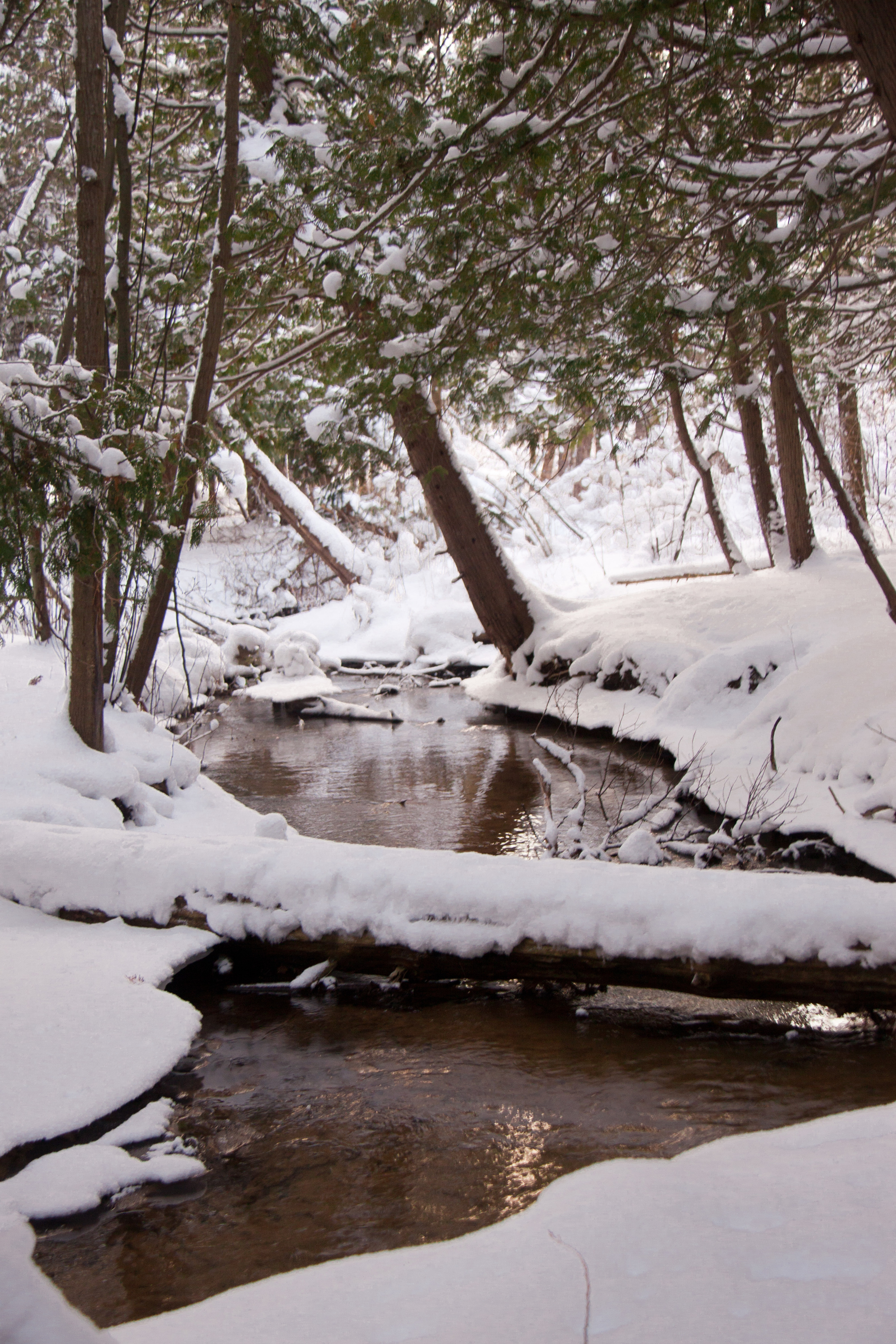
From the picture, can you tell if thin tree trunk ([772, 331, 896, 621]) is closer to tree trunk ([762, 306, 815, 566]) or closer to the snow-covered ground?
the snow-covered ground

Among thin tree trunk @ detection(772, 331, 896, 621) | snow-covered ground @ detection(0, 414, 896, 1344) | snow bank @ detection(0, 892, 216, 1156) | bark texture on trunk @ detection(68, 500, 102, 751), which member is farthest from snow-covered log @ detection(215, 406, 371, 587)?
snow bank @ detection(0, 892, 216, 1156)

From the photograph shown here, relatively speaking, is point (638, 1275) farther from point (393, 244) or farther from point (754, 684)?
point (754, 684)

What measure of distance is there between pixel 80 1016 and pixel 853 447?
13940 mm

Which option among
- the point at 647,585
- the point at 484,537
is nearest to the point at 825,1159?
the point at 484,537

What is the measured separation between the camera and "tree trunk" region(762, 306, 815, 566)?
36.6ft

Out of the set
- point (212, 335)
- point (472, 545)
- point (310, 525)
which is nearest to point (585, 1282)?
point (212, 335)

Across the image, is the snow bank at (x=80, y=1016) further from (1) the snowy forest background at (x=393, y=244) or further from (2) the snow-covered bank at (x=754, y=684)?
(2) the snow-covered bank at (x=754, y=684)

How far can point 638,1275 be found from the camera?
6.30ft

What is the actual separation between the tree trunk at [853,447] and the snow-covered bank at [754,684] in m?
2.50

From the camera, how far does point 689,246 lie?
6.24 metres

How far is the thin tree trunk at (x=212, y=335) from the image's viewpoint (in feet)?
23.0

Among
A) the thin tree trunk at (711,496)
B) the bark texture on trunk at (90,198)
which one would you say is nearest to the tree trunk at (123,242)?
the bark texture on trunk at (90,198)

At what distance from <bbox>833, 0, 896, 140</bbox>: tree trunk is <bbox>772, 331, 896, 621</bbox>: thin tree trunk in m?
2.64

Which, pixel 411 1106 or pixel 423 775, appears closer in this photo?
pixel 411 1106
